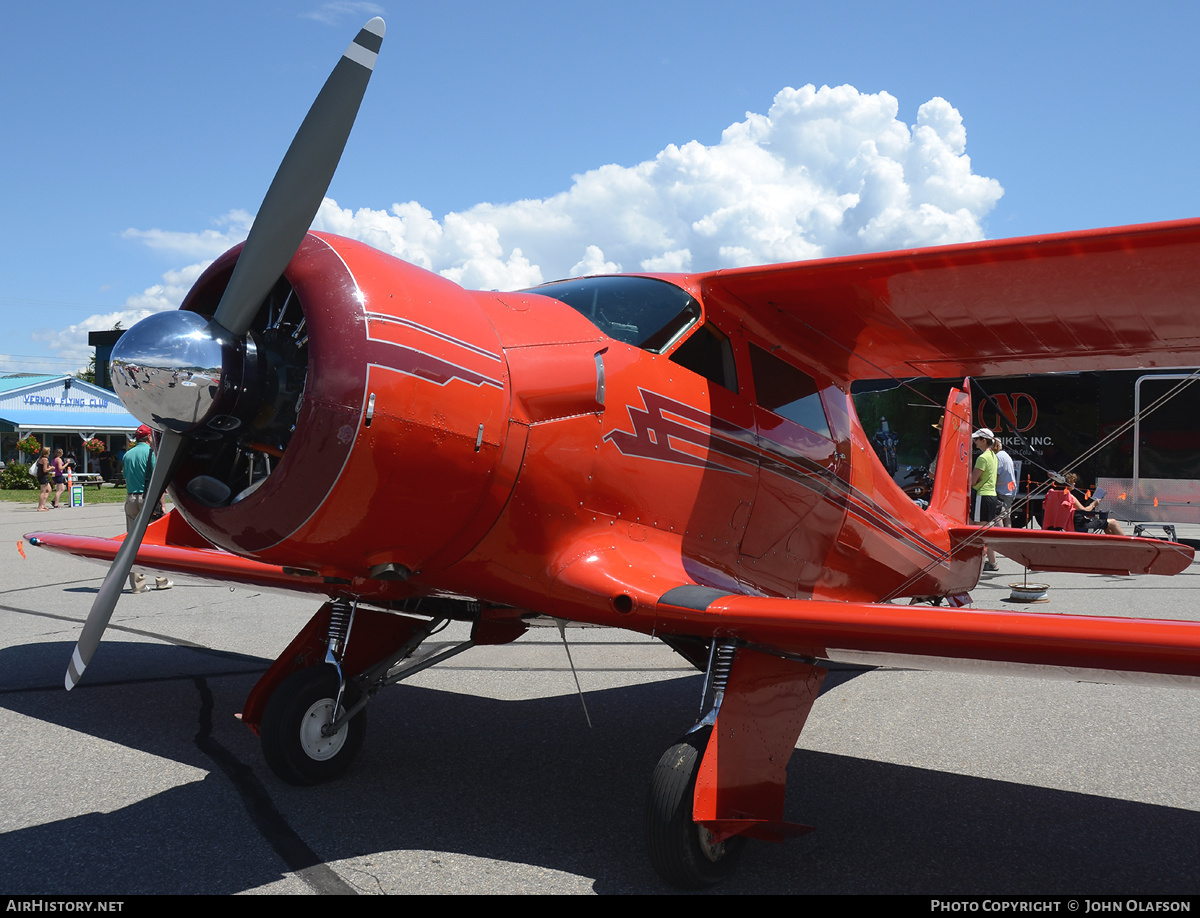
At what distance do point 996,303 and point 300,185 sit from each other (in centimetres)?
333

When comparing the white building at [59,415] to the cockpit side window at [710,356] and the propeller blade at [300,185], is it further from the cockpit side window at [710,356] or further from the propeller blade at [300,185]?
the propeller blade at [300,185]

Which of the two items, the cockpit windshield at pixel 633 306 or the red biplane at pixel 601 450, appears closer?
the red biplane at pixel 601 450

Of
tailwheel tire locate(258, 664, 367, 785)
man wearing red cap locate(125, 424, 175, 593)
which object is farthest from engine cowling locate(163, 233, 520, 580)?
man wearing red cap locate(125, 424, 175, 593)

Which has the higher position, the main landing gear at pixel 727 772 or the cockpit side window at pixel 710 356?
the cockpit side window at pixel 710 356

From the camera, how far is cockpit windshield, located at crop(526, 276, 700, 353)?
153 inches

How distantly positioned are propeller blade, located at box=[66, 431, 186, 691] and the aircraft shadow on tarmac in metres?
0.75

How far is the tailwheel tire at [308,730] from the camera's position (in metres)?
4.06

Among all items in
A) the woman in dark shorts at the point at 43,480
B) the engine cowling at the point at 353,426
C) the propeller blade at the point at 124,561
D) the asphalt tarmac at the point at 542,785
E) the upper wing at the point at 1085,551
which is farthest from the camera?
the woman in dark shorts at the point at 43,480

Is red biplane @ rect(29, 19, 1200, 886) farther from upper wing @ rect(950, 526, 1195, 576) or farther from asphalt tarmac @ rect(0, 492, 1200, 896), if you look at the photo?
upper wing @ rect(950, 526, 1195, 576)

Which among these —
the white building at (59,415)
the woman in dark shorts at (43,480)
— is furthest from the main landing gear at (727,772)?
the white building at (59,415)

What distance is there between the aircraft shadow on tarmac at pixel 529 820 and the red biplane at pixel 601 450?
306 millimetres

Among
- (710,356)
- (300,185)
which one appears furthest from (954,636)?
(300,185)
